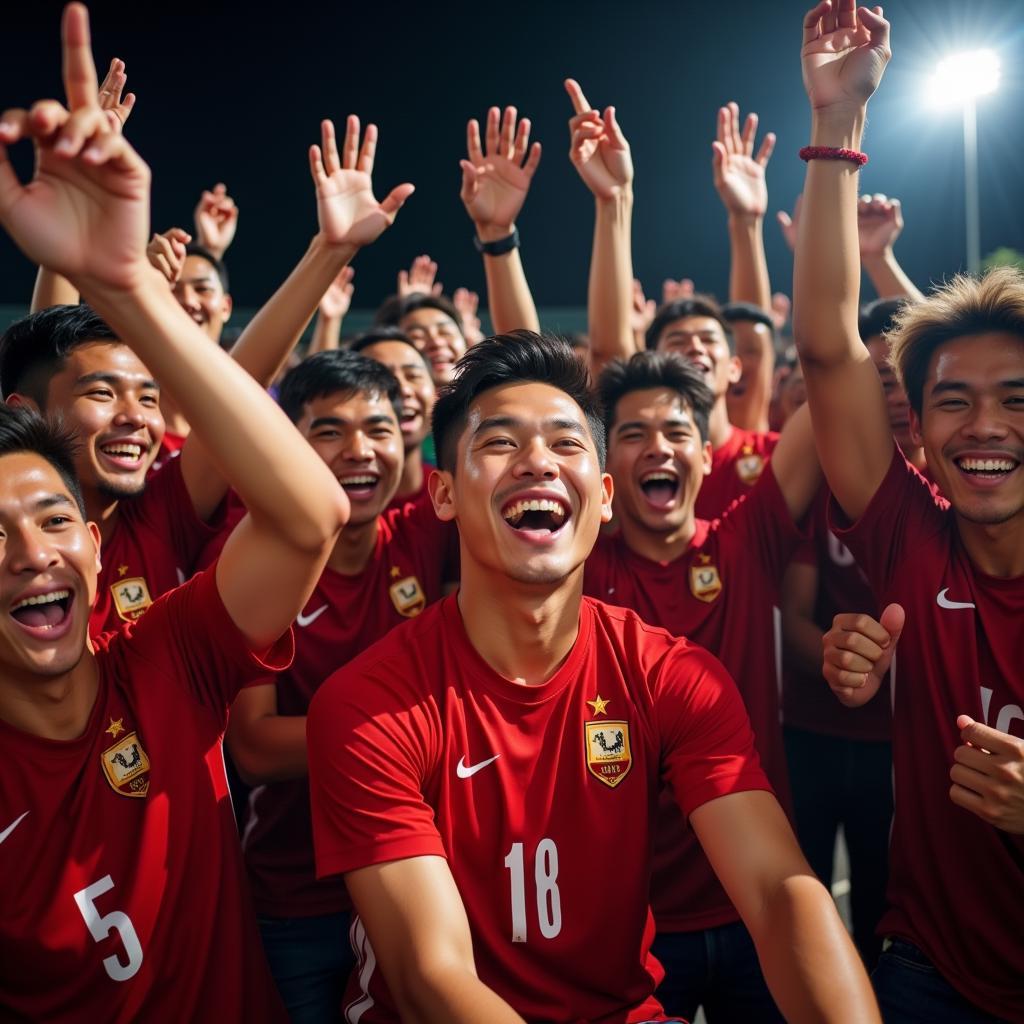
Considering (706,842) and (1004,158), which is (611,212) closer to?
(706,842)

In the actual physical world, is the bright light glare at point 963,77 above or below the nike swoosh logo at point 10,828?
above

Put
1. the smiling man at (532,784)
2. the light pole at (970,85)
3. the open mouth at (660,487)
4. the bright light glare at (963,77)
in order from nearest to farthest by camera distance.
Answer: the smiling man at (532,784) → the open mouth at (660,487) → the light pole at (970,85) → the bright light glare at (963,77)

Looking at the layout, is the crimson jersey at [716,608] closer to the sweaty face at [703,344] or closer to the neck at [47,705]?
the sweaty face at [703,344]

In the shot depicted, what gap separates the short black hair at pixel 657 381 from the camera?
344 centimetres

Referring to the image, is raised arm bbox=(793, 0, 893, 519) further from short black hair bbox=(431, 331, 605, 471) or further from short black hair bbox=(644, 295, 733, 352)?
short black hair bbox=(644, 295, 733, 352)

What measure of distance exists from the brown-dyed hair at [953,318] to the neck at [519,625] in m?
1.13

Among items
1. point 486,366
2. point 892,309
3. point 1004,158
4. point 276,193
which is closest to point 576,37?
point 276,193

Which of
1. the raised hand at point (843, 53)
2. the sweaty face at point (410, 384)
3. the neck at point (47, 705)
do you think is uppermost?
the raised hand at point (843, 53)

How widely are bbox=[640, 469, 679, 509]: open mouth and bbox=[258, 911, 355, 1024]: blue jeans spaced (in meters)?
1.52

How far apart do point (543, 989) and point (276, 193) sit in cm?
1325

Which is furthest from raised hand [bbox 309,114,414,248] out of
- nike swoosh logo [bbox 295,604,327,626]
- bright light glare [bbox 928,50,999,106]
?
bright light glare [bbox 928,50,999,106]

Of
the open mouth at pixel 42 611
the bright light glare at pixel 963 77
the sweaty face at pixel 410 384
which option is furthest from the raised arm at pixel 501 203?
the bright light glare at pixel 963 77

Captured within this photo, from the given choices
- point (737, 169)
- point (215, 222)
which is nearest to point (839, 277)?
point (737, 169)

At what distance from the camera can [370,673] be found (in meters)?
2.23
